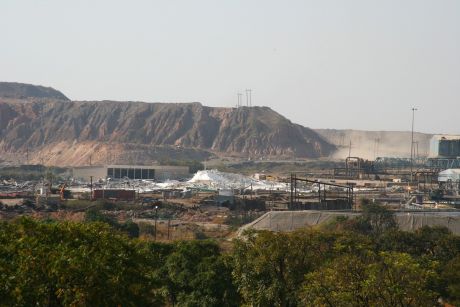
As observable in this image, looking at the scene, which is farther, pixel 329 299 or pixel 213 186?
pixel 213 186

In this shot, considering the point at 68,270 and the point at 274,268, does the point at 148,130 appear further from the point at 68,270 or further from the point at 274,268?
the point at 68,270

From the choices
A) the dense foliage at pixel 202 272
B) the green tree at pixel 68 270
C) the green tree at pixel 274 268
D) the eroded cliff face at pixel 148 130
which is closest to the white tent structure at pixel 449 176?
the eroded cliff face at pixel 148 130

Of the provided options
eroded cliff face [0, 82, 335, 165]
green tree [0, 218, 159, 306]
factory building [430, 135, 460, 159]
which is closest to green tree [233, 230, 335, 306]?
green tree [0, 218, 159, 306]

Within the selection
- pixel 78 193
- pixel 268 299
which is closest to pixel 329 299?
pixel 268 299

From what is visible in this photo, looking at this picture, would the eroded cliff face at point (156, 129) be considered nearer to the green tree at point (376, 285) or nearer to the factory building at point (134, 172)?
the factory building at point (134, 172)

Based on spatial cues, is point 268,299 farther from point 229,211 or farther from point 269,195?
point 269,195

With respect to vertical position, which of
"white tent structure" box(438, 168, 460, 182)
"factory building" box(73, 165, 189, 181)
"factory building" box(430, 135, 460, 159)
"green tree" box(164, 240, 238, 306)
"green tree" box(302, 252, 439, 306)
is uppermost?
"factory building" box(430, 135, 460, 159)

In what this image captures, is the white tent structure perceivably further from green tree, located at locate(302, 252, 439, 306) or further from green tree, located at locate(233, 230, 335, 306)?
green tree, located at locate(302, 252, 439, 306)
